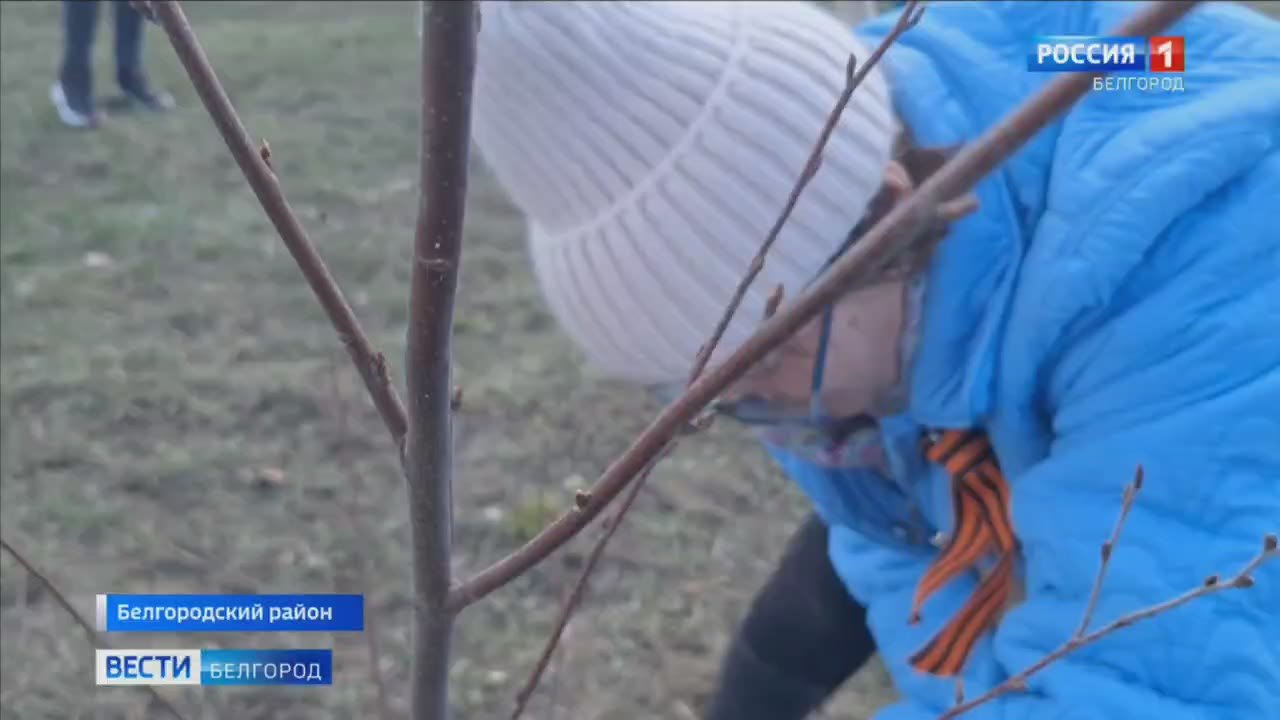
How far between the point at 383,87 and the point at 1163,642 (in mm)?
4649

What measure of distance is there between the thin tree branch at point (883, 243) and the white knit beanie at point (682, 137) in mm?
635

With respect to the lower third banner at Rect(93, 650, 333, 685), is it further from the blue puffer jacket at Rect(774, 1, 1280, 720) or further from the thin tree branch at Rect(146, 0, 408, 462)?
the blue puffer jacket at Rect(774, 1, 1280, 720)

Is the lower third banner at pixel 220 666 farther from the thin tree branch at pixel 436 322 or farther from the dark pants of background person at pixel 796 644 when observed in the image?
the dark pants of background person at pixel 796 644

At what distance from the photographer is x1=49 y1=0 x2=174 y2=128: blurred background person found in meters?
4.56

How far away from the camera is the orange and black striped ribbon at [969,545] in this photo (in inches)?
47.9

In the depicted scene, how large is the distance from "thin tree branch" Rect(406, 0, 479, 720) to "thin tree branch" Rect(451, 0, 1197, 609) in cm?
6

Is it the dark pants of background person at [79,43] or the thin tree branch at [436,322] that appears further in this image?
the dark pants of background person at [79,43]

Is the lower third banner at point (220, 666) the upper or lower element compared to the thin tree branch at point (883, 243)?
lower

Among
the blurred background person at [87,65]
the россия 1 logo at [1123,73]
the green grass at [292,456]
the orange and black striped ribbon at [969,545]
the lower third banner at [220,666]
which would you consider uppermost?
the россия 1 logo at [1123,73]

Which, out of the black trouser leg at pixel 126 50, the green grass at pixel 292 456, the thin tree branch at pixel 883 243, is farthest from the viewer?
the black trouser leg at pixel 126 50

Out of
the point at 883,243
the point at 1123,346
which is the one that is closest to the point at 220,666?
the point at 883,243

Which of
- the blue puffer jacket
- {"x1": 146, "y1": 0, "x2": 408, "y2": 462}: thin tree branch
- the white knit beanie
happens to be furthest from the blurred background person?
{"x1": 146, "y1": 0, "x2": 408, "y2": 462}: thin tree branch

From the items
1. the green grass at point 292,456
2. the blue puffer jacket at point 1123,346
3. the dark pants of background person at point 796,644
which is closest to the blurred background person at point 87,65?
the green grass at point 292,456

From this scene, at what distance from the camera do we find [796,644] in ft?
5.26
